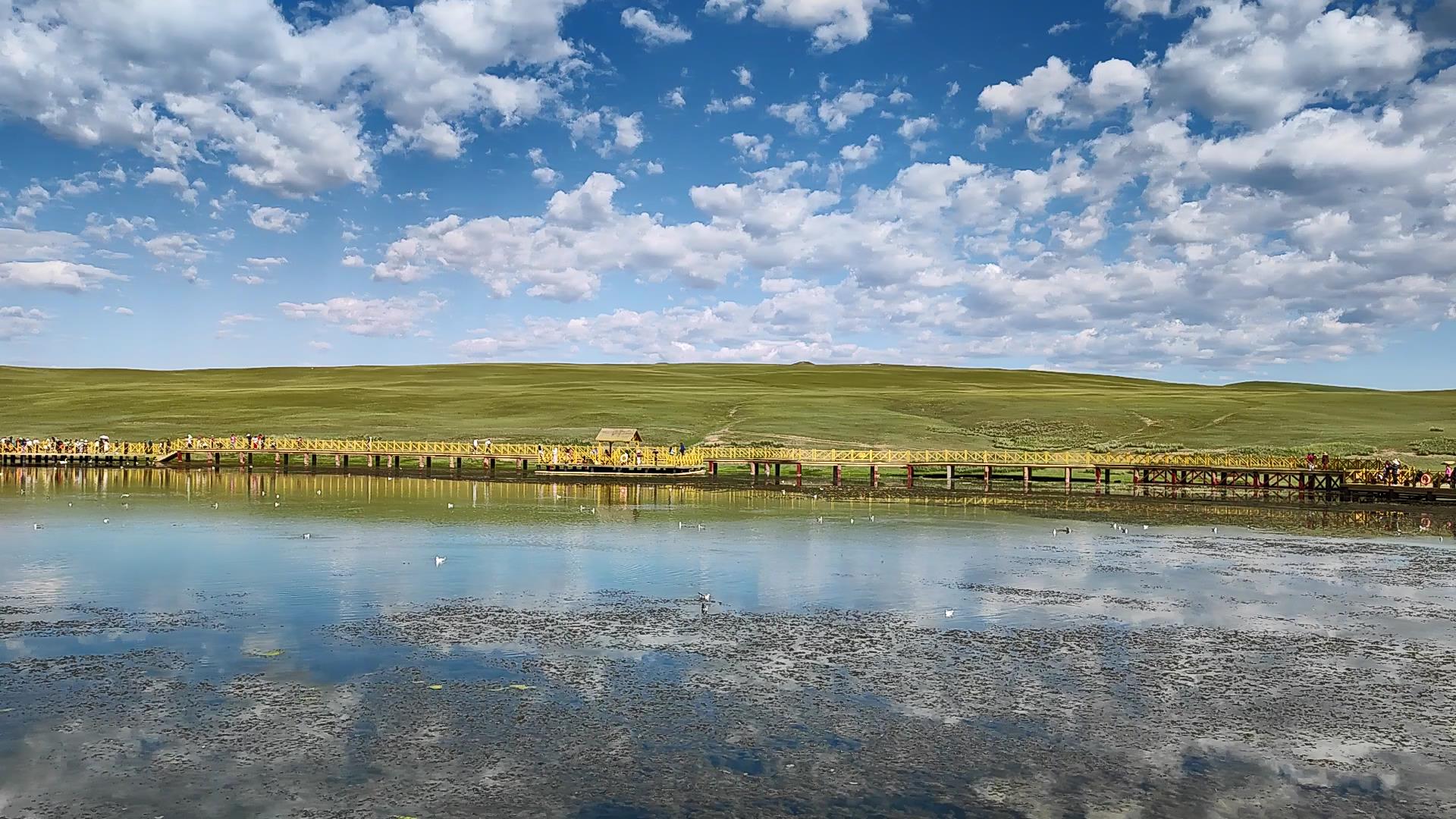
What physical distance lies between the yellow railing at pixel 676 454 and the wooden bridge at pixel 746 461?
0.12 metres

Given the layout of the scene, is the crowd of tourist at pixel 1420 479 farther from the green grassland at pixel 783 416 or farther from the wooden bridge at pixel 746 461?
the green grassland at pixel 783 416

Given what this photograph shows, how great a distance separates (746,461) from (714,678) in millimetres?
69272

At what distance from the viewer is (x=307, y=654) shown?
21.1 m

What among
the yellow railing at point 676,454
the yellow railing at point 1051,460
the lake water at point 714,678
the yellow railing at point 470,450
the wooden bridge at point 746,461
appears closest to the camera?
the lake water at point 714,678

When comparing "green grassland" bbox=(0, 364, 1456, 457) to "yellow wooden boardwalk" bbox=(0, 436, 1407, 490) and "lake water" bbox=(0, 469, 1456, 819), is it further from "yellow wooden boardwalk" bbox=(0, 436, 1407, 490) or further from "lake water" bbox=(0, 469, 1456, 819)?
"lake water" bbox=(0, 469, 1456, 819)

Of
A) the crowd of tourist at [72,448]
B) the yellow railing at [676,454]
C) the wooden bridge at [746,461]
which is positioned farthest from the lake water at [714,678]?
the crowd of tourist at [72,448]

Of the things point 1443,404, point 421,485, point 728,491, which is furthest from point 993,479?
point 1443,404

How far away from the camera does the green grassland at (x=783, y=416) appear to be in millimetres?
103250

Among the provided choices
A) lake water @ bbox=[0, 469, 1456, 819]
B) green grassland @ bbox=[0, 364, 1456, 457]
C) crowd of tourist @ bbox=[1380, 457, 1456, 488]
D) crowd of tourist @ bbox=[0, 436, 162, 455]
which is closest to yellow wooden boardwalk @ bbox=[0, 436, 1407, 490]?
crowd of tourist @ bbox=[0, 436, 162, 455]

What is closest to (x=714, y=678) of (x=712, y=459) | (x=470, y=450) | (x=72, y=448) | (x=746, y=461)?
(x=712, y=459)

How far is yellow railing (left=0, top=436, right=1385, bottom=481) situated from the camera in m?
77.1

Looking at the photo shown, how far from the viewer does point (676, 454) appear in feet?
289

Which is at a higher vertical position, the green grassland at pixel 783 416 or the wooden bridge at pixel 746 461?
the green grassland at pixel 783 416

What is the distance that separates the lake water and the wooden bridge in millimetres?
38230
